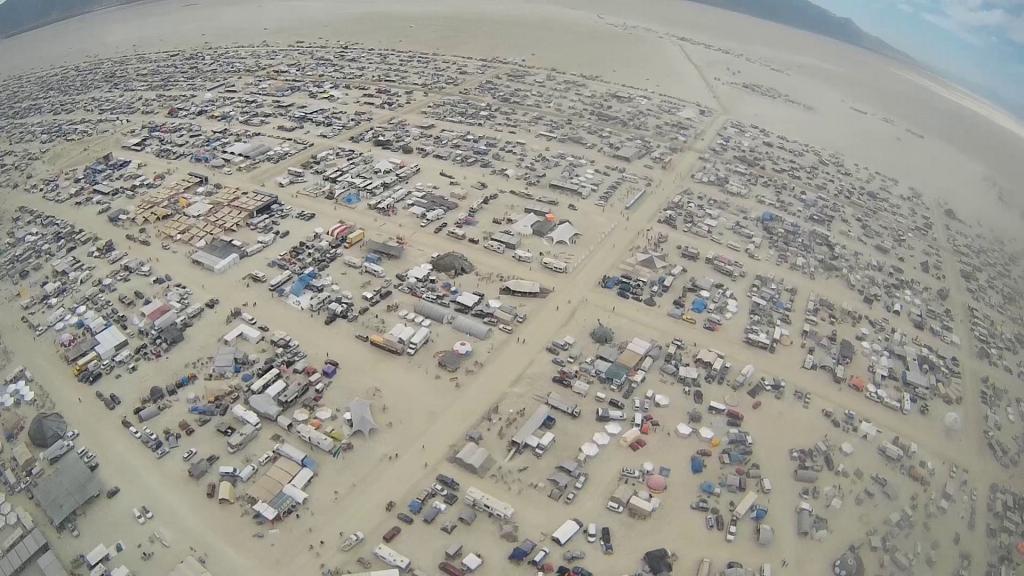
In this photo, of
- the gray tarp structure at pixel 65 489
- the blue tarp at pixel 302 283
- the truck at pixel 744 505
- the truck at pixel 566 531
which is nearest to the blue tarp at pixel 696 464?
the truck at pixel 744 505

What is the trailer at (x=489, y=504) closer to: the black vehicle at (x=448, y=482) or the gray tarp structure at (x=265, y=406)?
the black vehicle at (x=448, y=482)

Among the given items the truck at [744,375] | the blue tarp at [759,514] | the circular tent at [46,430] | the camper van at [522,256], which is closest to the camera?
the blue tarp at [759,514]

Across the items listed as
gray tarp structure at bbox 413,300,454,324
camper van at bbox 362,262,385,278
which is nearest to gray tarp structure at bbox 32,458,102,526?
gray tarp structure at bbox 413,300,454,324

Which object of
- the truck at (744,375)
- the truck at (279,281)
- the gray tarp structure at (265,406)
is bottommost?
the gray tarp structure at (265,406)

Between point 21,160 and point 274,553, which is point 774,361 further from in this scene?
point 21,160

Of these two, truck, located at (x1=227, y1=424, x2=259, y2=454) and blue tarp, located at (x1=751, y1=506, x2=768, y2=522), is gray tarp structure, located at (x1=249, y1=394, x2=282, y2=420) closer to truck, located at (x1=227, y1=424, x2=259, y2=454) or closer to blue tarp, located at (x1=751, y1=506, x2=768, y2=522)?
truck, located at (x1=227, y1=424, x2=259, y2=454)

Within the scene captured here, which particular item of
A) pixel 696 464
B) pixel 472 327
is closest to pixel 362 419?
pixel 472 327

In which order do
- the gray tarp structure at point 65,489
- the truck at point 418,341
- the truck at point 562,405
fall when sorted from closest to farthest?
the gray tarp structure at point 65,489, the truck at point 562,405, the truck at point 418,341
